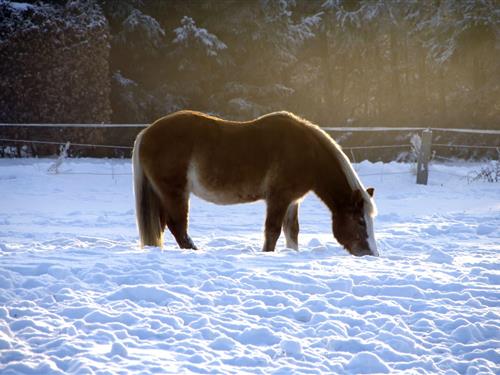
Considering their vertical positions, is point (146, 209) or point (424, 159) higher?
point (424, 159)

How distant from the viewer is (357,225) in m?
5.23

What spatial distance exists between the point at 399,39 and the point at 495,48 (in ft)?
13.9

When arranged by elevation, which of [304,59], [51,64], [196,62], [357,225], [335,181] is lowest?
[357,225]

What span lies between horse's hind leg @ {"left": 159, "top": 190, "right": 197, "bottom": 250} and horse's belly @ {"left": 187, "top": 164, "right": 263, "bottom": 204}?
0.42 ft

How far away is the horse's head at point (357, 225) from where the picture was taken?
5.16 metres

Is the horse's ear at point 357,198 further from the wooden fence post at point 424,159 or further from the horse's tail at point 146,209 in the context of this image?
the wooden fence post at point 424,159

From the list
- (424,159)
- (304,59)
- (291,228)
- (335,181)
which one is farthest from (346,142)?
(335,181)

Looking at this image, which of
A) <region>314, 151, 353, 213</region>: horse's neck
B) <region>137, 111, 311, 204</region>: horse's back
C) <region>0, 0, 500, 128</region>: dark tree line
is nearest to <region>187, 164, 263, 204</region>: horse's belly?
<region>137, 111, 311, 204</region>: horse's back

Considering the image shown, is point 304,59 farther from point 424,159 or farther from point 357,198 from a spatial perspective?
point 357,198

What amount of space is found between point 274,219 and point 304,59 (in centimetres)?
1797

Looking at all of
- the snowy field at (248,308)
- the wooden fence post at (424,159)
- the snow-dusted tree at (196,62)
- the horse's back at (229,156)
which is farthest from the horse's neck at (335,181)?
the snow-dusted tree at (196,62)

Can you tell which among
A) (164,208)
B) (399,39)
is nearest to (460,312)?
(164,208)

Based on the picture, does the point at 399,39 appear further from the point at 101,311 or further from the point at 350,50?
Result: the point at 101,311

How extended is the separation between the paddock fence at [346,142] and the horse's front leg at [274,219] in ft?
21.2
